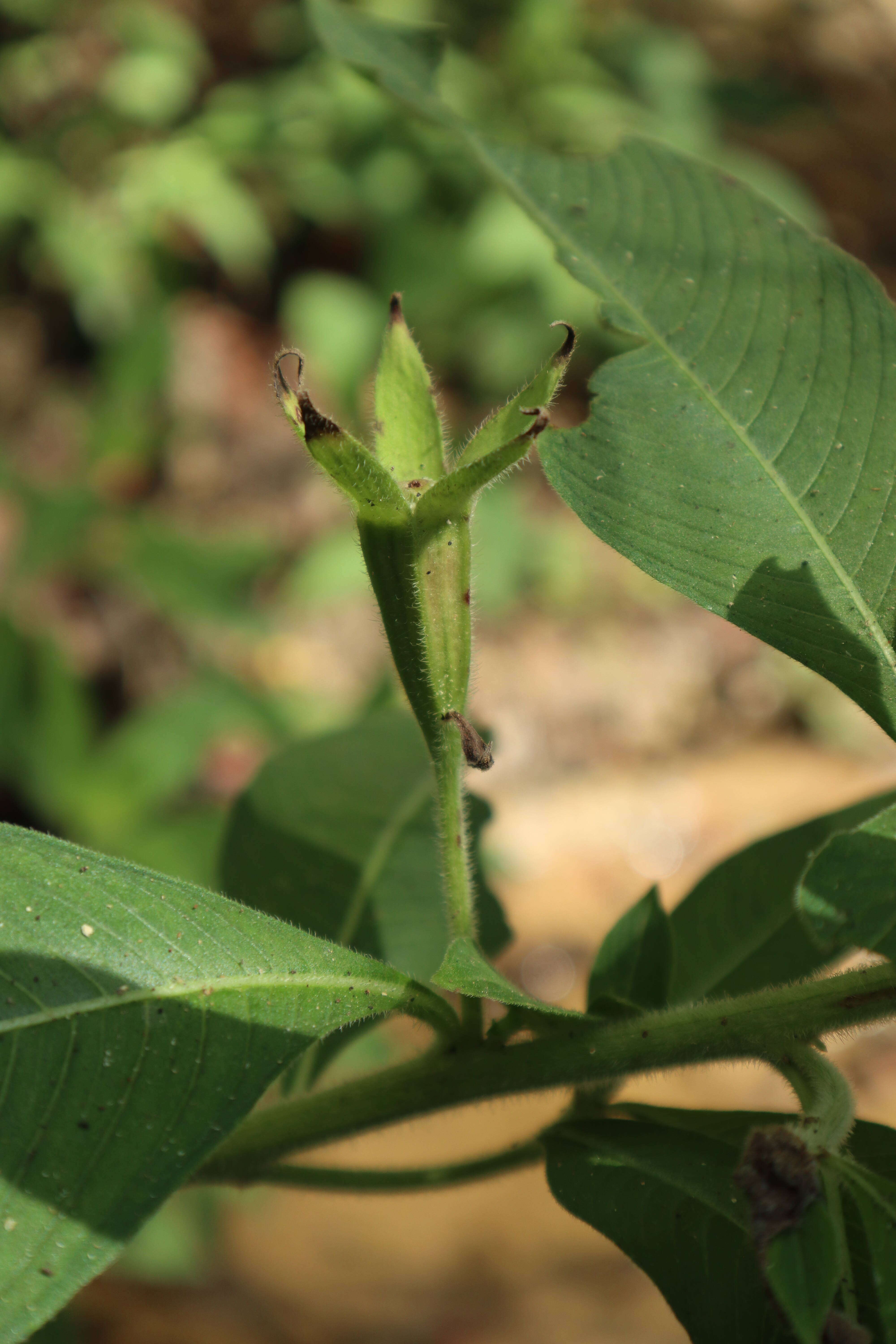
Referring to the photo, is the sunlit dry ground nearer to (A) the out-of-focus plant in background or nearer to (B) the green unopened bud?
(A) the out-of-focus plant in background

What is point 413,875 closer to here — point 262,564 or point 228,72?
point 262,564

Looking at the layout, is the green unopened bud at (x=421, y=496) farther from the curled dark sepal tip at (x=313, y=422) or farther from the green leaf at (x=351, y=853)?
the green leaf at (x=351, y=853)

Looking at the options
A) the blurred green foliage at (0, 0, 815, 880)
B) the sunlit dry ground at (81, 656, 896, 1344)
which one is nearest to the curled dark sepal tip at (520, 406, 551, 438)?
the sunlit dry ground at (81, 656, 896, 1344)

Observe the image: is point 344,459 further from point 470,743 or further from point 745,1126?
point 745,1126

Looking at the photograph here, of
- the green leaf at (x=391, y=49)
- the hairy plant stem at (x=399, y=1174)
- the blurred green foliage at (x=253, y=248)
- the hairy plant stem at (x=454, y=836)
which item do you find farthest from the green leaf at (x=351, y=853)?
the blurred green foliage at (x=253, y=248)

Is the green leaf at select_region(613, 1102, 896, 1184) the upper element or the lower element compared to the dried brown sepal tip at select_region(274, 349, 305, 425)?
lower

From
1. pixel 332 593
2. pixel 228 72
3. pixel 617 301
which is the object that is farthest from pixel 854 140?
pixel 617 301
